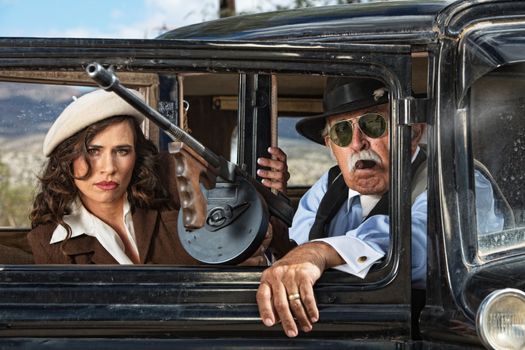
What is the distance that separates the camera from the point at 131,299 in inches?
107

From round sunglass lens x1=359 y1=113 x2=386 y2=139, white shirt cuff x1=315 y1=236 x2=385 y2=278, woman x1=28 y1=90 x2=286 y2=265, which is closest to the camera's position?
white shirt cuff x1=315 y1=236 x2=385 y2=278

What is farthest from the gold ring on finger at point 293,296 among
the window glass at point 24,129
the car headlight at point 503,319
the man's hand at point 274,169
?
the window glass at point 24,129

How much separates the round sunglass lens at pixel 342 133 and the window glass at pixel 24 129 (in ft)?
3.01

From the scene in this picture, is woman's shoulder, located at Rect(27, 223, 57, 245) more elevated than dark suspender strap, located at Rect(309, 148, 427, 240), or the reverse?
dark suspender strap, located at Rect(309, 148, 427, 240)

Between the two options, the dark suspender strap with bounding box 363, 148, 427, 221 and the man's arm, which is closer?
the man's arm

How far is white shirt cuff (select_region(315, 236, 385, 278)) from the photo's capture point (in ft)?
9.10

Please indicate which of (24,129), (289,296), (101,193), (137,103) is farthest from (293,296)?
(24,129)

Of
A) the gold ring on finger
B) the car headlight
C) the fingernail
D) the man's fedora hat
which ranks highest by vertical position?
the man's fedora hat

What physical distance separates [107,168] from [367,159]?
2.54 ft

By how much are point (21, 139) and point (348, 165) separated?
1.16 metres

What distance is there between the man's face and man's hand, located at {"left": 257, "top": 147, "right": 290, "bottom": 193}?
52cm

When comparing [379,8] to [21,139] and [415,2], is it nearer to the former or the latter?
[415,2]

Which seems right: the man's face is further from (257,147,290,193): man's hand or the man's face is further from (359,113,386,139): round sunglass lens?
(257,147,290,193): man's hand

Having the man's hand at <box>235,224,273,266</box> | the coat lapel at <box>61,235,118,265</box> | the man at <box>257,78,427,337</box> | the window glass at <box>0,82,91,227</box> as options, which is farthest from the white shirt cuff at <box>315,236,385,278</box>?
the window glass at <box>0,82,91,227</box>
